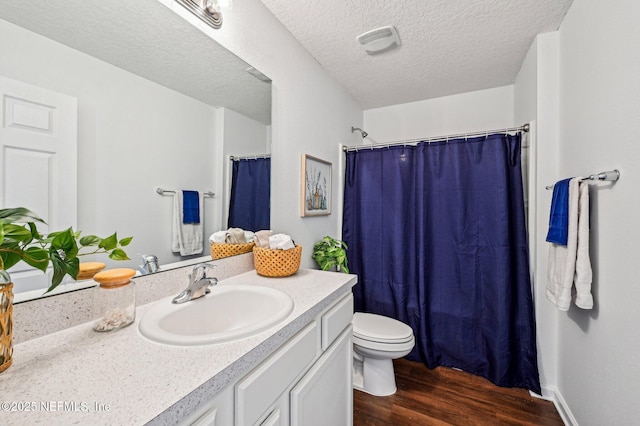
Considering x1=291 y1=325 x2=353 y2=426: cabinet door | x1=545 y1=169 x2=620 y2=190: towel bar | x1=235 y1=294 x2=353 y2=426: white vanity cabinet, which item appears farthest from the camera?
x1=545 y1=169 x2=620 y2=190: towel bar

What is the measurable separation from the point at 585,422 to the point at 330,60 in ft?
8.35

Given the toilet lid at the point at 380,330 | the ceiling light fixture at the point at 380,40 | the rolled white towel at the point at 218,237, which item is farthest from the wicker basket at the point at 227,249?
the ceiling light fixture at the point at 380,40

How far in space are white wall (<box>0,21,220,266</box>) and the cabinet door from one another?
69 centimetres

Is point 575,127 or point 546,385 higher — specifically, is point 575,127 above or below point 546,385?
above

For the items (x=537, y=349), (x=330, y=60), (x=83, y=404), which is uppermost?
(x=330, y=60)

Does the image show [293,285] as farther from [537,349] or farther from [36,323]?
[537,349]

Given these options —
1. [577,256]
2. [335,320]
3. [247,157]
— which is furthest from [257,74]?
[577,256]

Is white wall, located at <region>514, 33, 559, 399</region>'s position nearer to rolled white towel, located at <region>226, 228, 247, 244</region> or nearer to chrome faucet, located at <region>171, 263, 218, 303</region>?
rolled white towel, located at <region>226, 228, 247, 244</region>

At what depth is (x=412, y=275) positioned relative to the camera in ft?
6.66

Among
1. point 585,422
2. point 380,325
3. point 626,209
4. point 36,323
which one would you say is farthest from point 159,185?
point 585,422

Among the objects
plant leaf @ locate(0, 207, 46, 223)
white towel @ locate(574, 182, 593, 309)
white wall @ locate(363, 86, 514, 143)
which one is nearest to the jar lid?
plant leaf @ locate(0, 207, 46, 223)

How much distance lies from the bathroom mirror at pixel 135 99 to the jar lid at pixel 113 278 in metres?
0.10

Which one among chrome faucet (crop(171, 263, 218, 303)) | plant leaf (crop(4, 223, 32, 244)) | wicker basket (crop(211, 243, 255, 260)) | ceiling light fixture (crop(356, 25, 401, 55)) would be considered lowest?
chrome faucet (crop(171, 263, 218, 303))

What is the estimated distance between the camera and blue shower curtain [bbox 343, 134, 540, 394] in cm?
174
